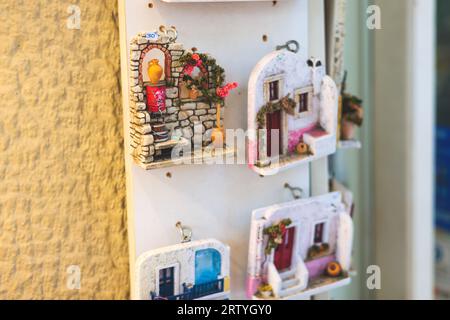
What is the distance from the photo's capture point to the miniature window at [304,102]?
0.76 m

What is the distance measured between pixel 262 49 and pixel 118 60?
0.18 meters

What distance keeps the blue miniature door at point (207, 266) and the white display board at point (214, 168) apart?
45 millimetres

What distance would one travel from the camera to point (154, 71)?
671 millimetres

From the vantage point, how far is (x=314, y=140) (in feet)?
2.49

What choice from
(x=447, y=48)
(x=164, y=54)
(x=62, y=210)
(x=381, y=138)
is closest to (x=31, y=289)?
(x=62, y=210)

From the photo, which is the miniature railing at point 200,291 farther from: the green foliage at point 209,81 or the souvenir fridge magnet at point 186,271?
the green foliage at point 209,81

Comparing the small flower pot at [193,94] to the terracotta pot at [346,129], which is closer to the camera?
the small flower pot at [193,94]

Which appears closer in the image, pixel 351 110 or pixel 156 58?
pixel 156 58

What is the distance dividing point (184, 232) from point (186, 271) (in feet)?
0.18

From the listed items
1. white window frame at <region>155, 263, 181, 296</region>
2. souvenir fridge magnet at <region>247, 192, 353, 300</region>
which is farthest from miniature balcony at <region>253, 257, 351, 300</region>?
white window frame at <region>155, 263, 181, 296</region>

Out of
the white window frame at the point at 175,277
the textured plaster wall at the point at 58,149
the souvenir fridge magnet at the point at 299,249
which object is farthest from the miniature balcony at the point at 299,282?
the textured plaster wall at the point at 58,149

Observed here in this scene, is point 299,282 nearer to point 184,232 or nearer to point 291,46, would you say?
point 184,232

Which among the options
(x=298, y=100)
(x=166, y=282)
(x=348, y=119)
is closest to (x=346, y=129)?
(x=348, y=119)

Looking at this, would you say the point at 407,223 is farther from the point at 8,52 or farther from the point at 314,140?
the point at 8,52
